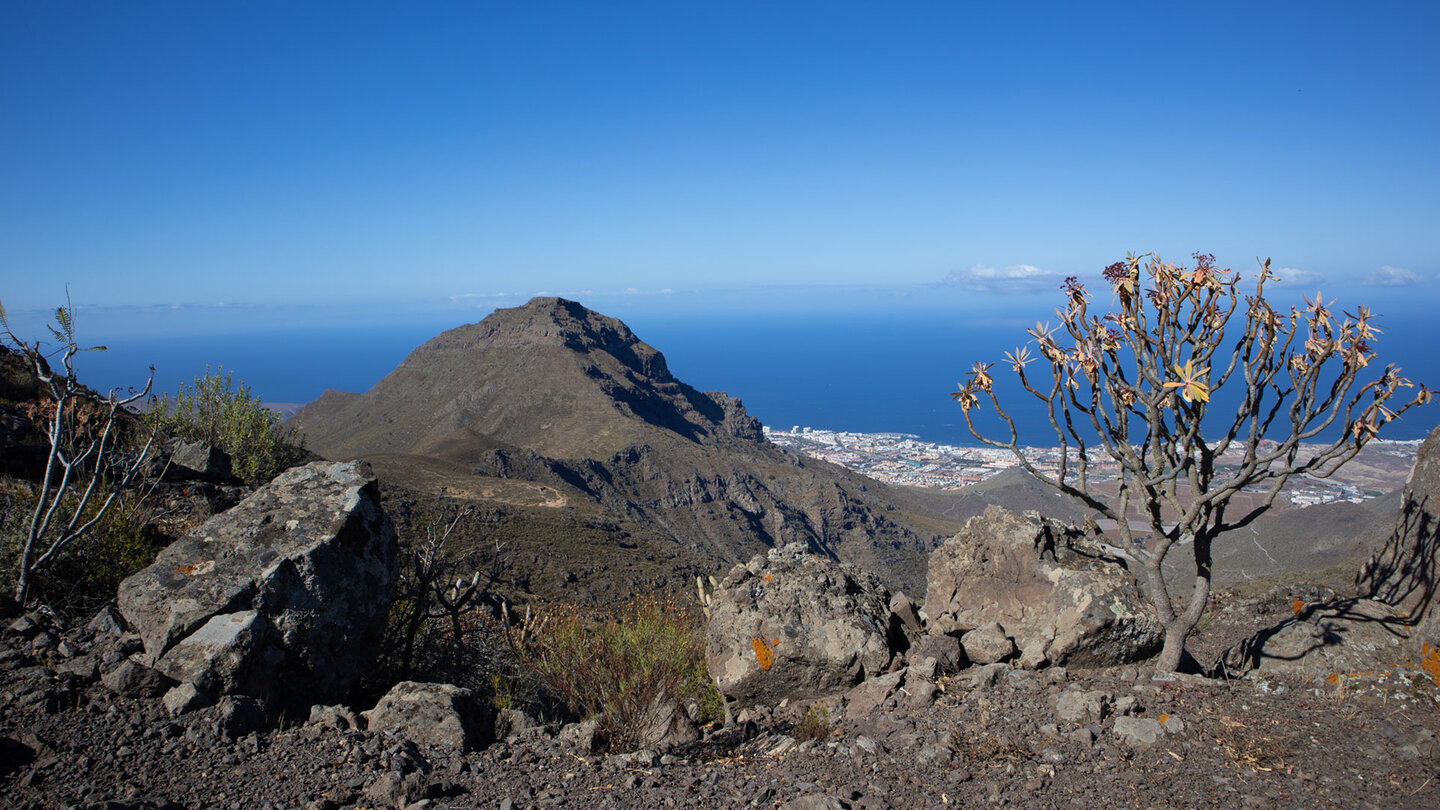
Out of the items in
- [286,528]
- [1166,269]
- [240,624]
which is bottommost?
[240,624]

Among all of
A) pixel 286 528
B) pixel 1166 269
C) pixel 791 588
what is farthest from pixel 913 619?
pixel 286 528

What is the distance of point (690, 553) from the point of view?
30141mm

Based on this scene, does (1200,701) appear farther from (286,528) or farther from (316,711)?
(286,528)

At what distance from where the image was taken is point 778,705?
18.2 feet

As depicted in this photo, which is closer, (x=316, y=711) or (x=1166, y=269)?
(x=316, y=711)

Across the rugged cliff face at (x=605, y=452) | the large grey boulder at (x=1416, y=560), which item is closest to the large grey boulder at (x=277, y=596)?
the large grey boulder at (x=1416, y=560)

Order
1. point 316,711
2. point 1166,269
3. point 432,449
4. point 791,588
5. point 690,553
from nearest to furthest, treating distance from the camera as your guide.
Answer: point 316,711, point 1166,269, point 791,588, point 690,553, point 432,449

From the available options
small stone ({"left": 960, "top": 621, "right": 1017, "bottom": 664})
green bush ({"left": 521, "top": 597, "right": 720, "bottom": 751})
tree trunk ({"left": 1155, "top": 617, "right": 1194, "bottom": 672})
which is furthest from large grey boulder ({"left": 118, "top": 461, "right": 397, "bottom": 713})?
tree trunk ({"left": 1155, "top": 617, "right": 1194, "bottom": 672})

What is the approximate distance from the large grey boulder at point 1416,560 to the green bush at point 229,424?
1448 cm

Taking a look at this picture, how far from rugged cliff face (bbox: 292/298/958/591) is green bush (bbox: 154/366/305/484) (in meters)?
9.94

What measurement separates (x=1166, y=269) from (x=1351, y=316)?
3.87 feet

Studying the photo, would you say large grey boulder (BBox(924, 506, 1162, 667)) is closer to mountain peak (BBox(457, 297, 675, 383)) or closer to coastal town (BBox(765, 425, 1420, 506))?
coastal town (BBox(765, 425, 1420, 506))

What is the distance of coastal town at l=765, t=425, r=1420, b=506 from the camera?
172 ft

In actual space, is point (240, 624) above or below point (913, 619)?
above
